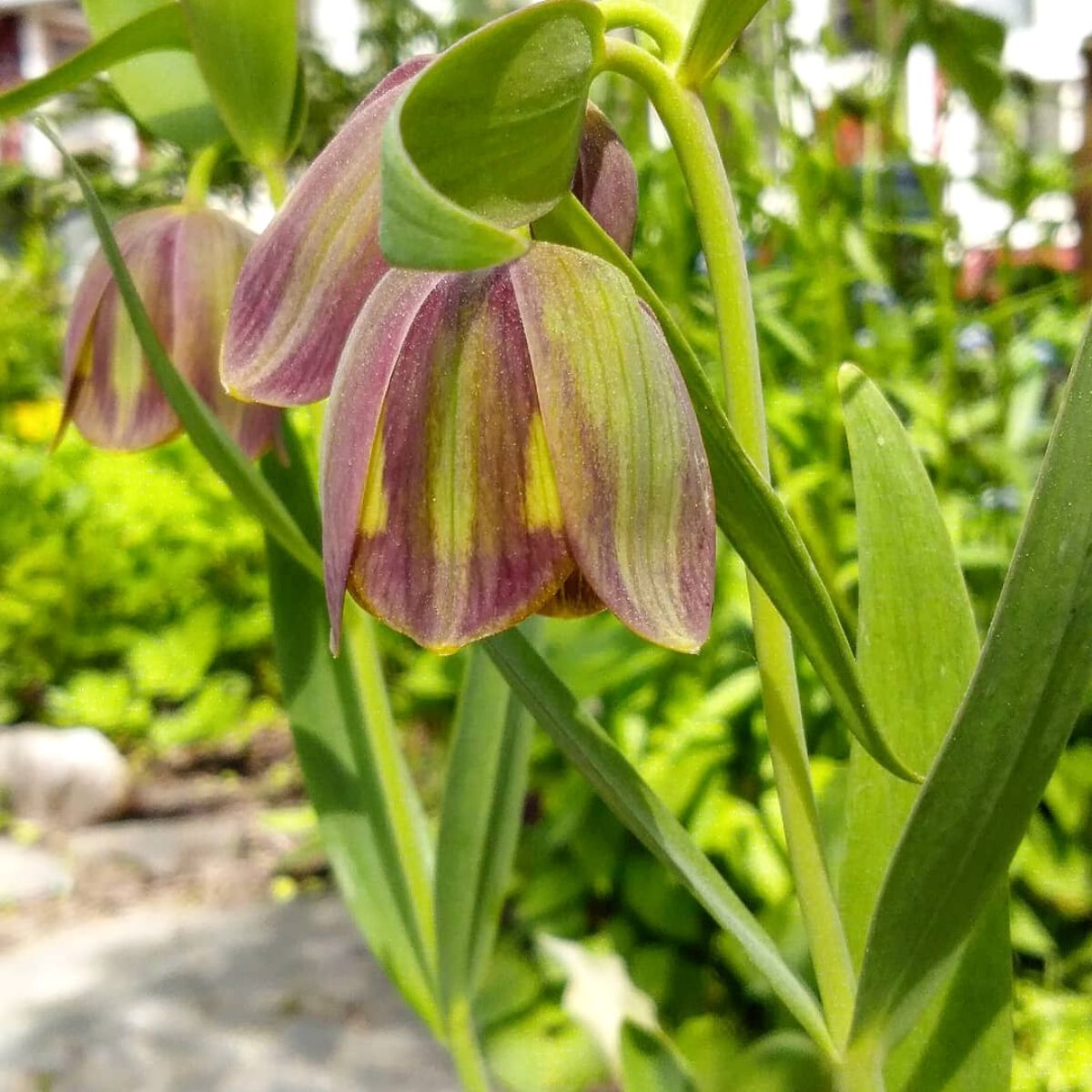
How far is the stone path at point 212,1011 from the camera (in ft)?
4.24

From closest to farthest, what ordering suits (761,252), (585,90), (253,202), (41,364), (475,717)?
(585,90) < (475,717) < (761,252) < (253,202) < (41,364)

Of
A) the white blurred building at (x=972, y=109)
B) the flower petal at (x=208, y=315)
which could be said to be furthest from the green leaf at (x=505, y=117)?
the white blurred building at (x=972, y=109)

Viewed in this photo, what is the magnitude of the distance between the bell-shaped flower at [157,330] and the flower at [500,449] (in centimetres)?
20

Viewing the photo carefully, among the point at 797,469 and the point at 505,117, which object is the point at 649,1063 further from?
the point at 797,469

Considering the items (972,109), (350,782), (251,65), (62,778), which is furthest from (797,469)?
(62,778)

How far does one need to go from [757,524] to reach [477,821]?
28cm

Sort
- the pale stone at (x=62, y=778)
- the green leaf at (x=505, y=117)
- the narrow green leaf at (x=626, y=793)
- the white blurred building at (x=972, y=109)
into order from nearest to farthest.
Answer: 1. the green leaf at (x=505, y=117)
2. the narrow green leaf at (x=626, y=793)
3. the white blurred building at (x=972, y=109)
4. the pale stone at (x=62, y=778)

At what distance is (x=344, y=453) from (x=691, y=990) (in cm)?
102

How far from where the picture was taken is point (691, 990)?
1162 mm

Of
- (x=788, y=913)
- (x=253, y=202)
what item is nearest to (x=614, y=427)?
(x=788, y=913)

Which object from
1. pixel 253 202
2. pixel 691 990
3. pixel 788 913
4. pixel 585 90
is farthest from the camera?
pixel 253 202

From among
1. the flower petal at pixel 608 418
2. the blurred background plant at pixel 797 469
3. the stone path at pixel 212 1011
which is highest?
the flower petal at pixel 608 418

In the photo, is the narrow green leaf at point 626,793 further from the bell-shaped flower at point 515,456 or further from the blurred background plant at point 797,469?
the blurred background plant at point 797,469

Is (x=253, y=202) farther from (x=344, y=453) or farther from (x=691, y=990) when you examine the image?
(x=344, y=453)
